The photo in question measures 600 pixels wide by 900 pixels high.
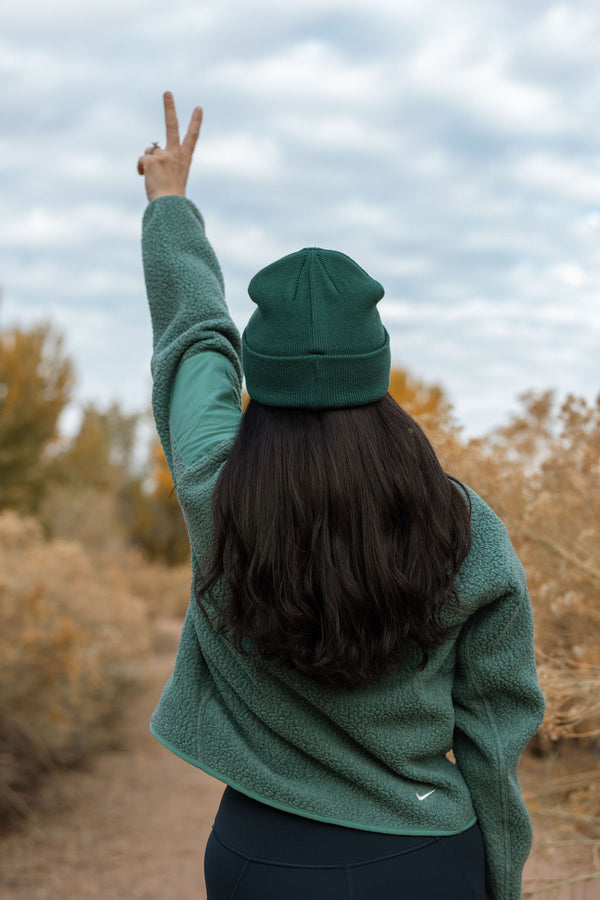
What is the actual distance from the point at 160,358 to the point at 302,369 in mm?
364

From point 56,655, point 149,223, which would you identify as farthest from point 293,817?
point 56,655

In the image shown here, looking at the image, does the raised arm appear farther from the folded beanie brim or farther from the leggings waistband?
the leggings waistband

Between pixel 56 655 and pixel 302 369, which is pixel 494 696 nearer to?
pixel 302 369

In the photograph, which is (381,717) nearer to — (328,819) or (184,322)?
(328,819)

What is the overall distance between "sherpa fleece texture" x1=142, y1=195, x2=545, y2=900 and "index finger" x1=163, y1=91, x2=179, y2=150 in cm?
59

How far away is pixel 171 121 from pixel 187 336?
569 mm

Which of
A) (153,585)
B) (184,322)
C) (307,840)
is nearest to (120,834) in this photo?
(307,840)

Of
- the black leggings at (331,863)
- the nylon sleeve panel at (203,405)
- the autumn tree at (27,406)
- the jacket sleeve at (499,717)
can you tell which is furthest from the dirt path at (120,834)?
the autumn tree at (27,406)

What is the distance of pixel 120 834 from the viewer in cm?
559

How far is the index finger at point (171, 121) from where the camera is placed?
64.2 inches

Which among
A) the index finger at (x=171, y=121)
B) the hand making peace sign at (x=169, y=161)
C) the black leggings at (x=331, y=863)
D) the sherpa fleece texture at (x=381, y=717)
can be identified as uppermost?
the index finger at (x=171, y=121)

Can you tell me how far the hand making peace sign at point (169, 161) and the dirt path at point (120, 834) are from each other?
10.0 ft

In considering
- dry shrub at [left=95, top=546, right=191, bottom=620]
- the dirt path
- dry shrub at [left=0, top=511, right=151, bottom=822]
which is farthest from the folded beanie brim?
dry shrub at [left=95, top=546, right=191, bottom=620]

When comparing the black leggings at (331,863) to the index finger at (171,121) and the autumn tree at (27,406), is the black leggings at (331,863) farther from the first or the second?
A: the autumn tree at (27,406)
